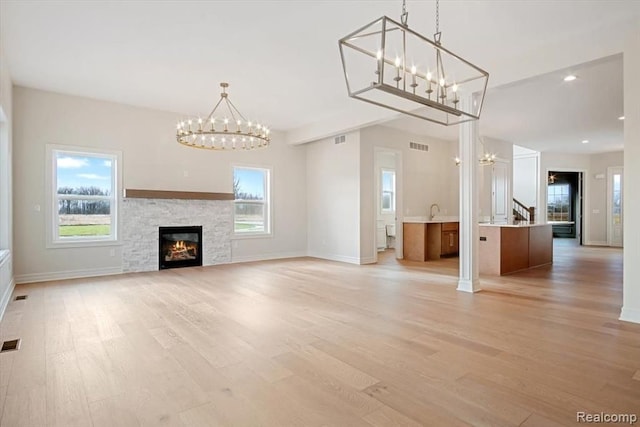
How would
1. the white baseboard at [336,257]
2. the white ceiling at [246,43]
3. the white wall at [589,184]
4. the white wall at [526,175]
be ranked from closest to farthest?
1. the white ceiling at [246,43]
2. the white baseboard at [336,257]
3. the white wall at [589,184]
4. the white wall at [526,175]

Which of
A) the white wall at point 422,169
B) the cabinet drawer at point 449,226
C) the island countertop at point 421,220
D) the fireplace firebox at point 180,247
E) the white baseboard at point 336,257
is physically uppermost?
the white wall at point 422,169

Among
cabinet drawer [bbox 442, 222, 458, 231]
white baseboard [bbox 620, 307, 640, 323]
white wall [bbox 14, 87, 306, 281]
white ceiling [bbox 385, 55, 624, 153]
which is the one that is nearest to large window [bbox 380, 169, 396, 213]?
white ceiling [bbox 385, 55, 624, 153]

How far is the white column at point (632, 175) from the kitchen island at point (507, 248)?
2609 mm

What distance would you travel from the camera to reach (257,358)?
9.12 feet

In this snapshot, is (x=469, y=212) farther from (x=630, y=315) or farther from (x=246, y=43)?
(x=246, y=43)

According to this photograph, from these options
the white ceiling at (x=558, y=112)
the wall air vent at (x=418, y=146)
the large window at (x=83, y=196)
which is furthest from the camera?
the wall air vent at (x=418, y=146)

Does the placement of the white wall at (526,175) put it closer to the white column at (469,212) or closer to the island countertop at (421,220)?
the island countertop at (421,220)

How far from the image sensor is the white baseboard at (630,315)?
3.60 m

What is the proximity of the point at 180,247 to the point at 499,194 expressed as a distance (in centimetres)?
868

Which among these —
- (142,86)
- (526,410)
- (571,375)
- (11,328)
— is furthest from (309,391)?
(142,86)

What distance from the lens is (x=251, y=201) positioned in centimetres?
850

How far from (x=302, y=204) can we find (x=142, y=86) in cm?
459

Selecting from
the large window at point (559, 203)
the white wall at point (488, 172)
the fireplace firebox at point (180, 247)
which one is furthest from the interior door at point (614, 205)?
Answer: the fireplace firebox at point (180, 247)

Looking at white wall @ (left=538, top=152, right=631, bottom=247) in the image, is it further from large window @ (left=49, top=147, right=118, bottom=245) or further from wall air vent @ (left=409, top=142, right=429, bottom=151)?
large window @ (left=49, top=147, right=118, bottom=245)
